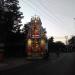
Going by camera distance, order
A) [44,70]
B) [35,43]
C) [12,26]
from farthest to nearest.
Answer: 1. [12,26]
2. [35,43]
3. [44,70]

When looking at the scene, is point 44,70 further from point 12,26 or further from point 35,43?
point 12,26

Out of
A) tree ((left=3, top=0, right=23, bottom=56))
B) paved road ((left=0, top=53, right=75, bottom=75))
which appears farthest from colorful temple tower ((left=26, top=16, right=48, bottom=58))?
paved road ((left=0, top=53, right=75, bottom=75))

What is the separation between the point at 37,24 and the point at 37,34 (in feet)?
8.64

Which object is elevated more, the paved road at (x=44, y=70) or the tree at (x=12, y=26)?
the tree at (x=12, y=26)

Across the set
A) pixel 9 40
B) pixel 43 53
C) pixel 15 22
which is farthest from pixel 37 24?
pixel 15 22

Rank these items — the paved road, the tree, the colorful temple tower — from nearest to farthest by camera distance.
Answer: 1. the paved road
2. the colorful temple tower
3. the tree

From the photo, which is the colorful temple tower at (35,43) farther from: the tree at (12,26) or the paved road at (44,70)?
the paved road at (44,70)

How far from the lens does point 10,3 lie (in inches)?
→ 3164

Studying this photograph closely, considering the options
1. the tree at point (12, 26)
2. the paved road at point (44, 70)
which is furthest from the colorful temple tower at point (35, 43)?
the paved road at point (44, 70)

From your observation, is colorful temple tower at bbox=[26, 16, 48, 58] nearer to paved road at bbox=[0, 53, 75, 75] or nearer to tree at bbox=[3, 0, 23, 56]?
tree at bbox=[3, 0, 23, 56]

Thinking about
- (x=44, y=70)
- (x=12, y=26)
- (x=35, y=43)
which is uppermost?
(x=12, y=26)

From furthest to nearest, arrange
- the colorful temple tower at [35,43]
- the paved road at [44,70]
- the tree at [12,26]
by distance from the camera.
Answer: the tree at [12,26] < the colorful temple tower at [35,43] < the paved road at [44,70]

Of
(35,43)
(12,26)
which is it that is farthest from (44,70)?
(12,26)

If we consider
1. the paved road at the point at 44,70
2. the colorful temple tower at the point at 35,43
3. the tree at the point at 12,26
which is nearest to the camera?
the paved road at the point at 44,70
